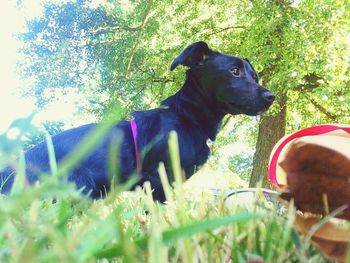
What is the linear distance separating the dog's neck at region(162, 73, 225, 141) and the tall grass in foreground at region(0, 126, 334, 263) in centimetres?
293

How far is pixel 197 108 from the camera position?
383cm

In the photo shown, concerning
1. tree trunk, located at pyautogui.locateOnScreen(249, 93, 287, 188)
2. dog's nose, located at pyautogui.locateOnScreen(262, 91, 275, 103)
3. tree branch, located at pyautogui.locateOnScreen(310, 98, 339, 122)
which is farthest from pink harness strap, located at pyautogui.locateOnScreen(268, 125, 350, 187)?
tree branch, located at pyautogui.locateOnScreen(310, 98, 339, 122)

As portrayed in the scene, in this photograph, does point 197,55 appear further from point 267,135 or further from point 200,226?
point 267,135

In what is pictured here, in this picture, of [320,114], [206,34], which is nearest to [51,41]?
[206,34]

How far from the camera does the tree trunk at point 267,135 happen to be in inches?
382

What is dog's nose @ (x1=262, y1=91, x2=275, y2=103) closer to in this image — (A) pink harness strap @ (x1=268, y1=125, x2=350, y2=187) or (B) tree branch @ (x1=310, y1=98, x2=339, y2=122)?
(A) pink harness strap @ (x1=268, y1=125, x2=350, y2=187)

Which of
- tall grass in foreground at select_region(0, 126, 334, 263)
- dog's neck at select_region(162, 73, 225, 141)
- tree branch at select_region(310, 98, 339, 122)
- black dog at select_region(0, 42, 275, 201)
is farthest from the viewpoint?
tree branch at select_region(310, 98, 339, 122)

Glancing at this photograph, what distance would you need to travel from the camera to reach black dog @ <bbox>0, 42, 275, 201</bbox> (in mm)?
3156

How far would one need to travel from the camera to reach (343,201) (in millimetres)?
692

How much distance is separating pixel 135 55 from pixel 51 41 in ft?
10.3

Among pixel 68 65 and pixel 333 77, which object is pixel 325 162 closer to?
pixel 333 77

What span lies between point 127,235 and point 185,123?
3.24 m

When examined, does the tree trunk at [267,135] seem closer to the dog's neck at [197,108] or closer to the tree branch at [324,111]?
the tree branch at [324,111]

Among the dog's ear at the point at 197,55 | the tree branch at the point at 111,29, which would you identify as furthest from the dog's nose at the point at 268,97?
the tree branch at the point at 111,29
